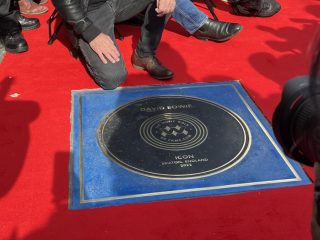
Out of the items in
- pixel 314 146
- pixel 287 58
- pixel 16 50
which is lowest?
pixel 16 50

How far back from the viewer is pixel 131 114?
3.07m

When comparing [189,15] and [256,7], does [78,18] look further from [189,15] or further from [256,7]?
[256,7]

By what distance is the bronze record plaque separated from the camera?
2627mm

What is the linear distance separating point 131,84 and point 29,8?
6.52ft

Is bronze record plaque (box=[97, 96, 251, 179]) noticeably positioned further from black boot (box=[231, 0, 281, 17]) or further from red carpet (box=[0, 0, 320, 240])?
black boot (box=[231, 0, 281, 17])

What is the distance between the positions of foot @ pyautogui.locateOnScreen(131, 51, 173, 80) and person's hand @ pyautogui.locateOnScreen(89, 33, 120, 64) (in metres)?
0.32

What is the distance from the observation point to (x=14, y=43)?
3.94 metres

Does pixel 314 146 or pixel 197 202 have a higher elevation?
pixel 314 146

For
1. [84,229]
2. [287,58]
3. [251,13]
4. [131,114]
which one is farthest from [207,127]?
[251,13]

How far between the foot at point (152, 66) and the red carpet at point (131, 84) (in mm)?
68

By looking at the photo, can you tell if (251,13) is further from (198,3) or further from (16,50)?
(16,50)

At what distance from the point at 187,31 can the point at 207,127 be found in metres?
1.66

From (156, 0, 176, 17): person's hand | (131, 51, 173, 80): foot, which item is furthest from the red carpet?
(156, 0, 176, 17): person's hand

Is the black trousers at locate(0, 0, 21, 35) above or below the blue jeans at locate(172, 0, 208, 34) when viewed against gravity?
below
